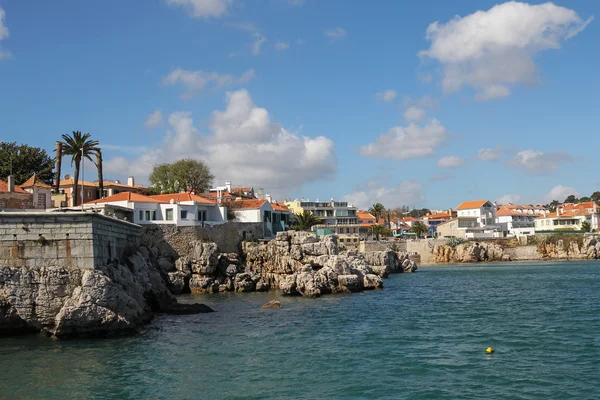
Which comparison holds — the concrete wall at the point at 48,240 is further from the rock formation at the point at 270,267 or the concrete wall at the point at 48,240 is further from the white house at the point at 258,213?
the white house at the point at 258,213

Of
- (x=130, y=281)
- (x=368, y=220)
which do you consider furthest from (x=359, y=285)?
(x=368, y=220)

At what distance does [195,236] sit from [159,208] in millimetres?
4905

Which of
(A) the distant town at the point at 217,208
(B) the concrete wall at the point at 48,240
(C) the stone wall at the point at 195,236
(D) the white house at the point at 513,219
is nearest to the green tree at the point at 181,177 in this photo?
(A) the distant town at the point at 217,208

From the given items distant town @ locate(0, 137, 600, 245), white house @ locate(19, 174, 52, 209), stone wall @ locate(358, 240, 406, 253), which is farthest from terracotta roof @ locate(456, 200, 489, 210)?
white house @ locate(19, 174, 52, 209)

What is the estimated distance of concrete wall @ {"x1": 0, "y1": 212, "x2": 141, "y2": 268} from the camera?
2645 centimetres

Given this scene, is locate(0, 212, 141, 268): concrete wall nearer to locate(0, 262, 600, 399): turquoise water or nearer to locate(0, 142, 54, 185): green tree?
locate(0, 262, 600, 399): turquoise water

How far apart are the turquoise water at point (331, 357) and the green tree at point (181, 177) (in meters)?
47.9

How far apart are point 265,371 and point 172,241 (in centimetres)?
3703

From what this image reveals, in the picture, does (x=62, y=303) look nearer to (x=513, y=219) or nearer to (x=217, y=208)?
(x=217, y=208)

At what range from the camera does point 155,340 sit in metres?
25.9

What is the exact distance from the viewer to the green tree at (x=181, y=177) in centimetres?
8200

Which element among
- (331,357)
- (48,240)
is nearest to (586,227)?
(331,357)

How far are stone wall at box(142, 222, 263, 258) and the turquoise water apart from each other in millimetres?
20152

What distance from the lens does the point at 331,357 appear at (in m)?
22.4
